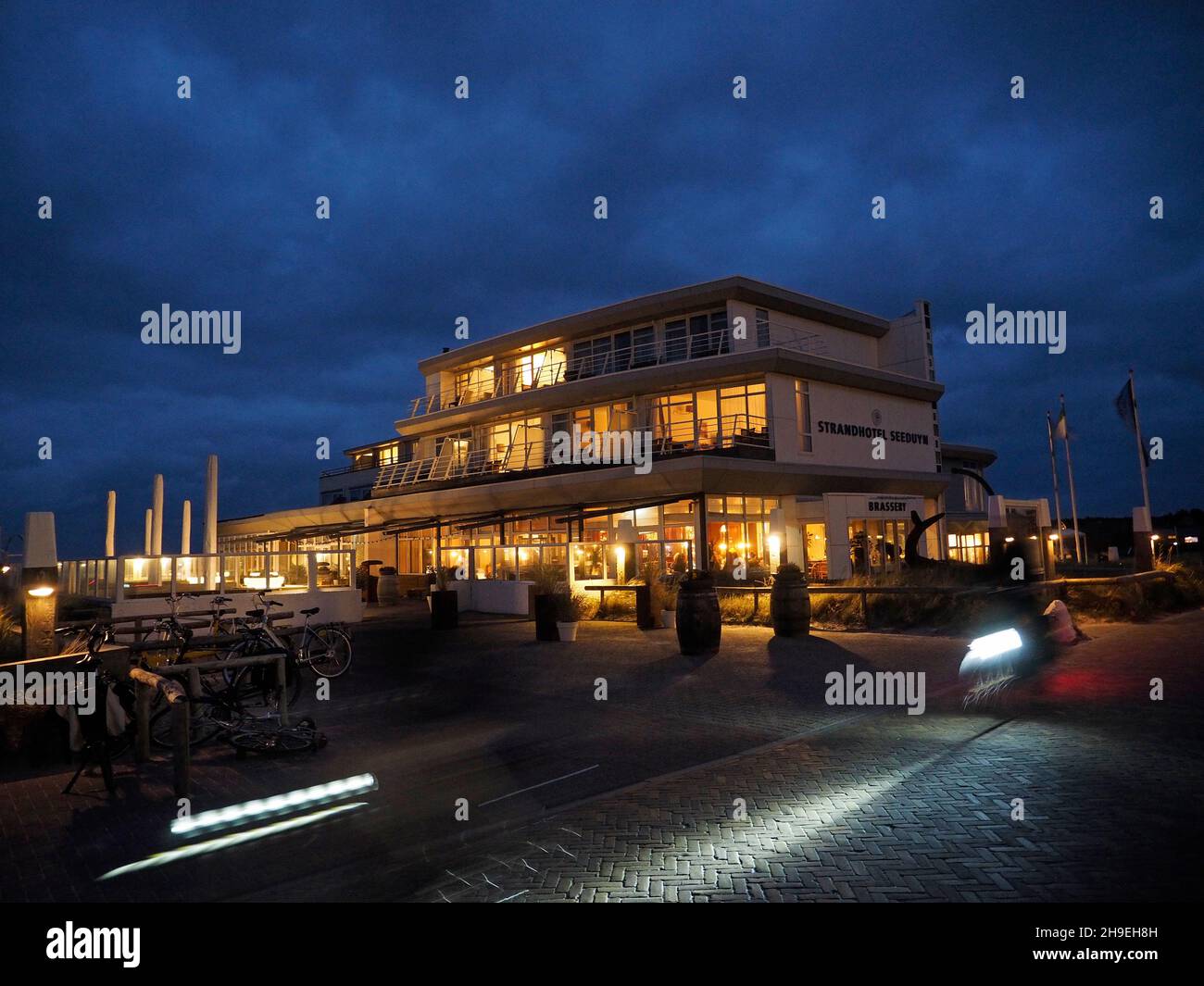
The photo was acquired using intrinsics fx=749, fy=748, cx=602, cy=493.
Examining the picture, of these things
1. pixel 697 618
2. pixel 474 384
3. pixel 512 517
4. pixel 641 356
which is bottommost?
pixel 697 618

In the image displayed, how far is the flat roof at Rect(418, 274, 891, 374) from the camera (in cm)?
2848

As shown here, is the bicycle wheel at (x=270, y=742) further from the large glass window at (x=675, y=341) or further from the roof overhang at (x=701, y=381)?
the large glass window at (x=675, y=341)

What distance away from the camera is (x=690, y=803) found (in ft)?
18.1

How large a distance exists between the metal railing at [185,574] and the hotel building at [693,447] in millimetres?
6834

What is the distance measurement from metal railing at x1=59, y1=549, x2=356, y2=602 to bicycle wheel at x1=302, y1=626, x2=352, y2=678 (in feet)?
19.8

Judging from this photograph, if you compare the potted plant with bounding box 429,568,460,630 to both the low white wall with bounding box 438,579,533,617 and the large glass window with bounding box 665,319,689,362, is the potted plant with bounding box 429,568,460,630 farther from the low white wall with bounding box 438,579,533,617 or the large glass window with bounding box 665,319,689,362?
the large glass window with bounding box 665,319,689,362

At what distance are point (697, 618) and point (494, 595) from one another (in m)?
11.7

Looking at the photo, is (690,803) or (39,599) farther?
(39,599)

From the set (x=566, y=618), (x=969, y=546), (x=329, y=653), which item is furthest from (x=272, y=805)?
(x=969, y=546)

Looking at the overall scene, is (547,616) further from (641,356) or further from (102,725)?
(641,356)

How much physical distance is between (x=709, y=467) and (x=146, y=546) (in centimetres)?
2022

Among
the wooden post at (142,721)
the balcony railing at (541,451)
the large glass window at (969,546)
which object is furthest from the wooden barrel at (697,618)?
the large glass window at (969,546)

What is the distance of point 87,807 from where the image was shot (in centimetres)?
585
